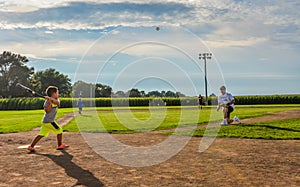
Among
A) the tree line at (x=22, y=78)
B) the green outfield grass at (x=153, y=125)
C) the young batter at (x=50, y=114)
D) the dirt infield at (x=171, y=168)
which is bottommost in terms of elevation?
the dirt infield at (x=171, y=168)

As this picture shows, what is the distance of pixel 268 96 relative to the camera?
68875 millimetres

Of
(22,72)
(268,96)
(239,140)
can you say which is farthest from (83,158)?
(22,72)

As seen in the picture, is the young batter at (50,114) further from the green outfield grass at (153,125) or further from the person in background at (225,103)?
the person in background at (225,103)

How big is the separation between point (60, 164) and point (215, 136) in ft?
21.8

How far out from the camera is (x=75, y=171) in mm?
7398

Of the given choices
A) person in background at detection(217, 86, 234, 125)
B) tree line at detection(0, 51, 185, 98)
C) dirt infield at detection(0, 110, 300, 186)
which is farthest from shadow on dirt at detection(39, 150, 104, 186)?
tree line at detection(0, 51, 185, 98)

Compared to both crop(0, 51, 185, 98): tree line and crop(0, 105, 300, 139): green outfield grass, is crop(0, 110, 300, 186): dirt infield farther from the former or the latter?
crop(0, 51, 185, 98): tree line

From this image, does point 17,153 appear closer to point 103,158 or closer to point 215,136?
point 103,158

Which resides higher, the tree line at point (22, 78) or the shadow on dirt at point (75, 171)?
the tree line at point (22, 78)

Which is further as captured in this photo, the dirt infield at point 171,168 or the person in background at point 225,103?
the person in background at point 225,103

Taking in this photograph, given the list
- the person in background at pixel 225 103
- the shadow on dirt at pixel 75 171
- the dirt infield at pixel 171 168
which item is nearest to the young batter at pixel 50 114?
the dirt infield at pixel 171 168

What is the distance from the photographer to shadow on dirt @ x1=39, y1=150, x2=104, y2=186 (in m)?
6.46

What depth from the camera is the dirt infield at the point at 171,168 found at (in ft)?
21.3

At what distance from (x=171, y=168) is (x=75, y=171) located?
2003 millimetres
